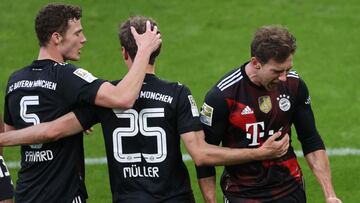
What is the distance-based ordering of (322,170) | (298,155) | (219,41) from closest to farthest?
(322,170)
(298,155)
(219,41)

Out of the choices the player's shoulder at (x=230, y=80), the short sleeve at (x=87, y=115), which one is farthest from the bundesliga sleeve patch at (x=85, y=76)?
the player's shoulder at (x=230, y=80)

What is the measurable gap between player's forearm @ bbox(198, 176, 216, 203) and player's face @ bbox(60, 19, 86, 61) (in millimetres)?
1285

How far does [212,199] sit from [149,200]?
549mm

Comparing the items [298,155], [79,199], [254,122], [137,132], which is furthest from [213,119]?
[298,155]

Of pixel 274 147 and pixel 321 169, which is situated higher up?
pixel 274 147

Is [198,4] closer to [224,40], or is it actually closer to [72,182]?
[224,40]

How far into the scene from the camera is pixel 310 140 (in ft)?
23.8

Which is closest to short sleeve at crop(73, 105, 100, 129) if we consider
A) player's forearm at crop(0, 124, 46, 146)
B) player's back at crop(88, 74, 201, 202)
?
player's back at crop(88, 74, 201, 202)

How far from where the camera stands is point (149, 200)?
261 inches

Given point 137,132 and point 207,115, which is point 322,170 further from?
point 137,132

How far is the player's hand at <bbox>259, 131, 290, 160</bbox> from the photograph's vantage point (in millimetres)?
6723

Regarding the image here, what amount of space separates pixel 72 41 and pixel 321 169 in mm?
2028

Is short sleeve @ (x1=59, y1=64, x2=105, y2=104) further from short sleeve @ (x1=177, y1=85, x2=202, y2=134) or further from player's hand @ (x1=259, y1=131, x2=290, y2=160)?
player's hand @ (x1=259, y1=131, x2=290, y2=160)

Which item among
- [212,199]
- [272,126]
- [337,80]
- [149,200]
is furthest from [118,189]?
[337,80]
